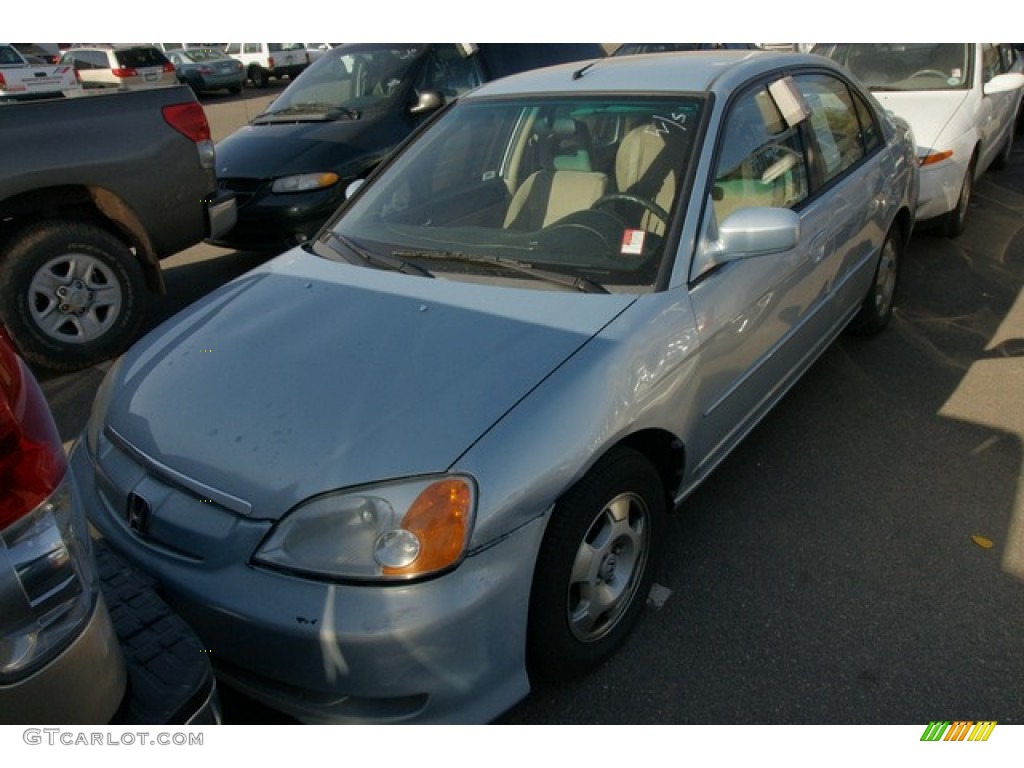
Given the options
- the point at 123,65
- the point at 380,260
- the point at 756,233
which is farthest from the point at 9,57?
the point at 756,233

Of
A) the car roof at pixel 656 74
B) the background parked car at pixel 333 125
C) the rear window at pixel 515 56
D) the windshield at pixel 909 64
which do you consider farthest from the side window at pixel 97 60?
the car roof at pixel 656 74

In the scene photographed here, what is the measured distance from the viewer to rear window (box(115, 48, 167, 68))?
19.8m

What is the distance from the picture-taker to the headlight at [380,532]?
1.88 metres

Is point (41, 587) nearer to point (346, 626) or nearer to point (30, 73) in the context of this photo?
point (346, 626)

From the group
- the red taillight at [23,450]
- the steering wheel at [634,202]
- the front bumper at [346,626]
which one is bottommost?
the front bumper at [346,626]

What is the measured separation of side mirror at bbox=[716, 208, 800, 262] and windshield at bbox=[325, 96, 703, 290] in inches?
7.6

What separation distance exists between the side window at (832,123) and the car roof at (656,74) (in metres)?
0.18

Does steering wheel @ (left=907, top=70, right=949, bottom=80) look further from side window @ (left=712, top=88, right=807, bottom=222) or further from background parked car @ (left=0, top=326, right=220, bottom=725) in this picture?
background parked car @ (left=0, top=326, right=220, bottom=725)

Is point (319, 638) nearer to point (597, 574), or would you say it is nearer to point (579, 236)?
point (597, 574)

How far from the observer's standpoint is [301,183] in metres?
5.81

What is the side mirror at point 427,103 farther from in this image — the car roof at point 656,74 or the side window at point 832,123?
the side window at point 832,123

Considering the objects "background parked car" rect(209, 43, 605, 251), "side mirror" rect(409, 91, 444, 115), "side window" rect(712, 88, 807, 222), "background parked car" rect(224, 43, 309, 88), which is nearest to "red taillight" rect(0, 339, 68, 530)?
"side window" rect(712, 88, 807, 222)

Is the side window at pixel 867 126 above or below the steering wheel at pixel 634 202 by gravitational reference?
below
